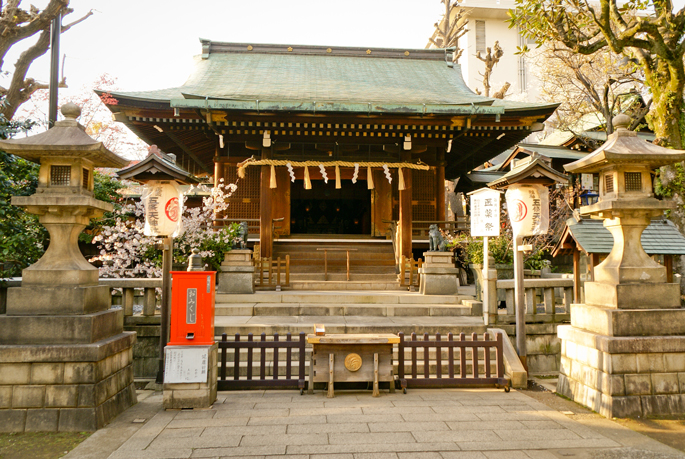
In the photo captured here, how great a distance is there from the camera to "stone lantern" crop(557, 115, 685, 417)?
5.08 meters

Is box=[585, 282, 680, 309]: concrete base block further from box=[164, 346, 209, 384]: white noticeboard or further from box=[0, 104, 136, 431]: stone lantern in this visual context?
box=[0, 104, 136, 431]: stone lantern

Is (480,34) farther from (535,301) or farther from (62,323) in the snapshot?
(62,323)

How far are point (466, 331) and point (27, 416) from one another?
642 centimetres

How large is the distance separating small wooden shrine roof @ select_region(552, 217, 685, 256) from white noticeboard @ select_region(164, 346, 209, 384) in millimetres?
7524

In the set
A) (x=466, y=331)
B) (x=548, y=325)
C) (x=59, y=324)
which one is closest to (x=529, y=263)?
(x=548, y=325)

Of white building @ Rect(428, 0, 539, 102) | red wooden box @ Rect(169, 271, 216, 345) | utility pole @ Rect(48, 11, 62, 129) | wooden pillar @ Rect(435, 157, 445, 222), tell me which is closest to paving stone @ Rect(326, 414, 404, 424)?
red wooden box @ Rect(169, 271, 216, 345)

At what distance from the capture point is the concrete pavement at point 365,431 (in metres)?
4.02

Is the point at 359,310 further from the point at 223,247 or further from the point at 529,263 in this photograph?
the point at 529,263

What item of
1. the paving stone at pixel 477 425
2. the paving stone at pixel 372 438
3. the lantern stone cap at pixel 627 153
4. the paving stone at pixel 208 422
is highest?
the lantern stone cap at pixel 627 153

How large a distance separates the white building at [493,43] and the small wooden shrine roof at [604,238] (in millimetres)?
40193

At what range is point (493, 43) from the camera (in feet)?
155

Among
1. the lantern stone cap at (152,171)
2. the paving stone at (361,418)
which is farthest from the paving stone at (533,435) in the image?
the lantern stone cap at (152,171)

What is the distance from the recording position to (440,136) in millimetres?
12773

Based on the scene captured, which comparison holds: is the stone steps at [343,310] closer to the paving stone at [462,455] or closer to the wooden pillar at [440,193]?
the paving stone at [462,455]
